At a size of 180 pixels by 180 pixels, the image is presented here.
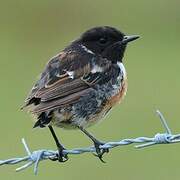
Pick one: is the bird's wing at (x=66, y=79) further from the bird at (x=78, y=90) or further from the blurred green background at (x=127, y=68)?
the blurred green background at (x=127, y=68)

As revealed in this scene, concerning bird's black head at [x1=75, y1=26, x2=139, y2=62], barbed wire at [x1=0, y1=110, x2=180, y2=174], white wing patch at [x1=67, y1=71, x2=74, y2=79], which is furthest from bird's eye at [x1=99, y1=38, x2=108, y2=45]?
barbed wire at [x1=0, y1=110, x2=180, y2=174]

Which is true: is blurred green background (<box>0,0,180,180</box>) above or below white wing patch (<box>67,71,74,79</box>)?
below

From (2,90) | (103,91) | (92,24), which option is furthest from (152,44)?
(103,91)

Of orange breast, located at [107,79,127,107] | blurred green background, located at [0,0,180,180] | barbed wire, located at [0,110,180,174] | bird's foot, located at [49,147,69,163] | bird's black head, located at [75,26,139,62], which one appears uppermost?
bird's black head, located at [75,26,139,62]

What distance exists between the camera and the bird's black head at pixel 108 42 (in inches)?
388

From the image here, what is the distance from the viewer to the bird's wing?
355 inches

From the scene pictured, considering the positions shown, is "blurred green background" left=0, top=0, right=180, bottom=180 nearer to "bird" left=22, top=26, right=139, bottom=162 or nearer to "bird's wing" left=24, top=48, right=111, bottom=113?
"bird" left=22, top=26, right=139, bottom=162

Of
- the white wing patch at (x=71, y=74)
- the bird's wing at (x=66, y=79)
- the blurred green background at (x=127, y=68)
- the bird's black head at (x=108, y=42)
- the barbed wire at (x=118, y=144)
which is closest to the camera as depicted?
the barbed wire at (x=118, y=144)

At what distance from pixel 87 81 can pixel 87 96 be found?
157mm

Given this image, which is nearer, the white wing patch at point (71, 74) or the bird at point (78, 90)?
the bird at point (78, 90)

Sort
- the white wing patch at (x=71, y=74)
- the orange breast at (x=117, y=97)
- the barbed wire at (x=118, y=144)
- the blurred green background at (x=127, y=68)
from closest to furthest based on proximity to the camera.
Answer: the barbed wire at (x=118, y=144) → the white wing patch at (x=71, y=74) → the orange breast at (x=117, y=97) → the blurred green background at (x=127, y=68)

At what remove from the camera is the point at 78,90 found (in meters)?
9.27

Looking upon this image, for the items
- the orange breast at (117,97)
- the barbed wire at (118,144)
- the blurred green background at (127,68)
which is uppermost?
the barbed wire at (118,144)

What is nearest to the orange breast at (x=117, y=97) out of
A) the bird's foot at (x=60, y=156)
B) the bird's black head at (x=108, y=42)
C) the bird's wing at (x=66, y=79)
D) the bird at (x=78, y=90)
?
the bird at (x=78, y=90)
